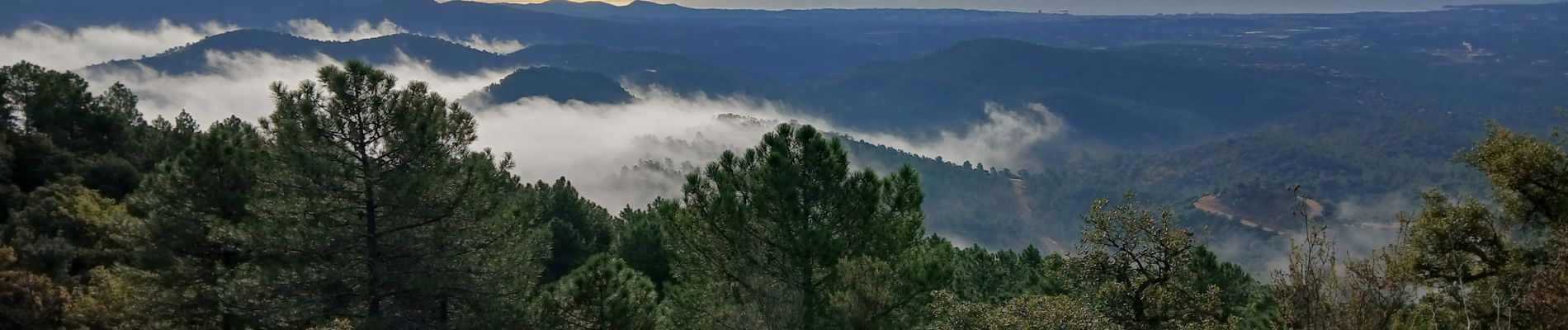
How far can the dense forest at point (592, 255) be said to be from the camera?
12.9 metres

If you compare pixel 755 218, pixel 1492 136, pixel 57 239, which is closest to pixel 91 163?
pixel 57 239

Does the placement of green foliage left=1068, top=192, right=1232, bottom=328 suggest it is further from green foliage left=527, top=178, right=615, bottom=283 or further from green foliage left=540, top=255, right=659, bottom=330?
green foliage left=527, top=178, right=615, bottom=283

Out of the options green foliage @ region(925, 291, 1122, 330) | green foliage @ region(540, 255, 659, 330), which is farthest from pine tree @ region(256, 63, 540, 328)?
green foliage @ region(925, 291, 1122, 330)

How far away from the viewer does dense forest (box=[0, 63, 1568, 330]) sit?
507 inches

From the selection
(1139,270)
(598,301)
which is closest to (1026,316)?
(1139,270)

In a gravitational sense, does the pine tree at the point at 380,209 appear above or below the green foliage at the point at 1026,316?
above

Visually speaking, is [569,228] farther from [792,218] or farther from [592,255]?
[792,218]

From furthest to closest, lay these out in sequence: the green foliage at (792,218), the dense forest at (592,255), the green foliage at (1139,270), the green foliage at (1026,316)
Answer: the green foliage at (792,218)
the dense forest at (592,255)
the green foliage at (1139,270)
the green foliage at (1026,316)

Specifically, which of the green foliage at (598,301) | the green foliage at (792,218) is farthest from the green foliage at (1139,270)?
the green foliage at (598,301)

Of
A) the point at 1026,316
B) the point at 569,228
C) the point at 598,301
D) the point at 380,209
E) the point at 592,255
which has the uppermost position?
the point at 569,228

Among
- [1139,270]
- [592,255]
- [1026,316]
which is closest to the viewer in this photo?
[1026,316]

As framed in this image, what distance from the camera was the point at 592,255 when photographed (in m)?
16.2

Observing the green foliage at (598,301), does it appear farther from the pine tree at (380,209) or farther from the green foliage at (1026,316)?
the green foliage at (1026,316)

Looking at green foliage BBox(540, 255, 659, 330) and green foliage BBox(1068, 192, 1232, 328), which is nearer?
green foliage BBox(1068, 192, 1232, 328)
